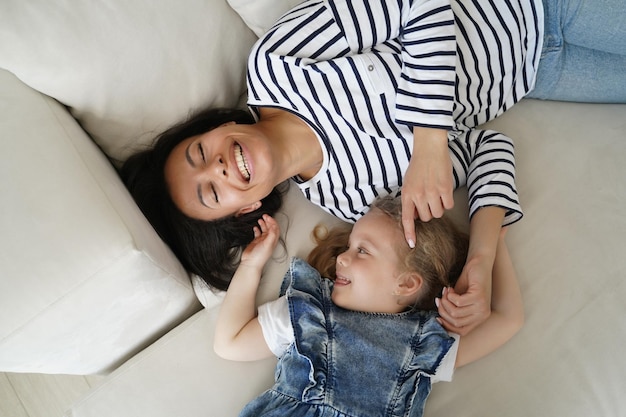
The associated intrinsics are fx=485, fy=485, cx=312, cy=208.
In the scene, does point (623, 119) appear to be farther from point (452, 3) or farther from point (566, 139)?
point (452, 3)

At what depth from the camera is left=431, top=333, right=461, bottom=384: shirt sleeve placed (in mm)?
1096

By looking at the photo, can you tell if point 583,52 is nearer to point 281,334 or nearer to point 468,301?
point 468,301

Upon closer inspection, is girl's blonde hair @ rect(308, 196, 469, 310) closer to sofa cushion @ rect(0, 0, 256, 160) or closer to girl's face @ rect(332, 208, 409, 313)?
girl's face @ rect(332, 208, 409, 313)

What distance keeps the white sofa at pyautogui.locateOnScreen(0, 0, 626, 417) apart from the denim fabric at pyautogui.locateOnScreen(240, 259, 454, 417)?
113 mm

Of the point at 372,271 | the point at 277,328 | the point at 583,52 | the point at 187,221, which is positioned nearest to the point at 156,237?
the point at 187,221

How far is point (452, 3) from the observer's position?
1240 mm

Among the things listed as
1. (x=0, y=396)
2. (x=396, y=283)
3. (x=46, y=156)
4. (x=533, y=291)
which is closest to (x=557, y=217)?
(x=533, y=291)

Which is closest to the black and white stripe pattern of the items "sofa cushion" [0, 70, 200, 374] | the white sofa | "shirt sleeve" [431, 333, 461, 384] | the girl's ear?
the white sofa

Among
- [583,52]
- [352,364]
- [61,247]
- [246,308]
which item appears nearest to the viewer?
[61,247]

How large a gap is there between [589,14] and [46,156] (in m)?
1.36

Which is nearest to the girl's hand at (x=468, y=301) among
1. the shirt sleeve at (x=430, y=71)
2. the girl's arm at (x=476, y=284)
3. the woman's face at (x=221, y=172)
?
the girl's arm at (x=476, y=284)

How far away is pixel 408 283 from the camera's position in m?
1.13

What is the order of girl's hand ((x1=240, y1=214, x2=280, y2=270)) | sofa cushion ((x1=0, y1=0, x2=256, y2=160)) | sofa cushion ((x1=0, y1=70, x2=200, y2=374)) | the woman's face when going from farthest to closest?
1. girl's hand ((x1=240, y1=214, x2=280, y2=270))
2. the woman's face
3. sofa cushion ((x1=0, y1=0, x2=256, y2=160))
4. sofa cushion ((x1=0, y1=70, x2=200, y2=374))

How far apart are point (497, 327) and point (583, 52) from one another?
0.82m
